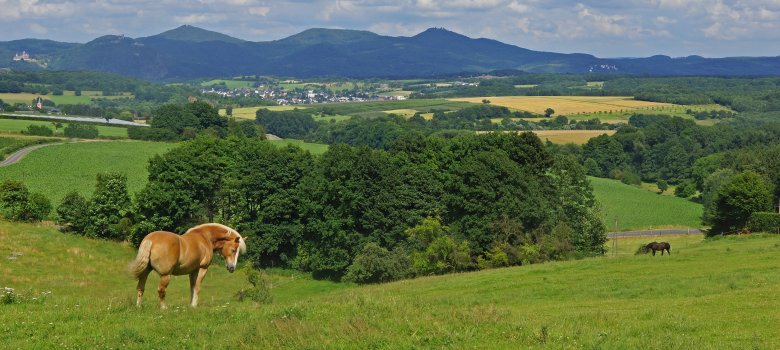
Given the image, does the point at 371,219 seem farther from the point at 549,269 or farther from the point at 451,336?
the point at 451,336

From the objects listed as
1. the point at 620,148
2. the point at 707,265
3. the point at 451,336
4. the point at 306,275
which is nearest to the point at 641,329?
the point at 451,336

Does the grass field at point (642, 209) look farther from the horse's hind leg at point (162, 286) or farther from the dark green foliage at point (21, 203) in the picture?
the horse's hind leg at point (162, 286)

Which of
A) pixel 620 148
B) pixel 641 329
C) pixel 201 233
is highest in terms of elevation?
pixel 201 233

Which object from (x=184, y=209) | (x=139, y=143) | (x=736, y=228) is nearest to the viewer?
(x=184, y=209)

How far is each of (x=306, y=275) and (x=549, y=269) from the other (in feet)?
95.9

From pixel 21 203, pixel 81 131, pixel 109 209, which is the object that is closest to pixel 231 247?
pixel 109 209

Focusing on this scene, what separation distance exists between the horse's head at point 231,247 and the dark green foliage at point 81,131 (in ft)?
419

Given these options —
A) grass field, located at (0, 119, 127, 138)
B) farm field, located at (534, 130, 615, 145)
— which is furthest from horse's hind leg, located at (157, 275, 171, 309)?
farm field, located at (534, 130, 615, 145)

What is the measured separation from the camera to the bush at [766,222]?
7636 centimetres

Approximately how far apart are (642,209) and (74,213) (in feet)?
245

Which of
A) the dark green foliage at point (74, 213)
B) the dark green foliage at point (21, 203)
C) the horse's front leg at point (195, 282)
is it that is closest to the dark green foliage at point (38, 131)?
the dark green foliage at point (21, 203)

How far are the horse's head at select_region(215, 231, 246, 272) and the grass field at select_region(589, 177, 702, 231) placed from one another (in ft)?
260

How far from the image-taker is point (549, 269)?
44969 mm

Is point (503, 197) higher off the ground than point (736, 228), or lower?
higher
